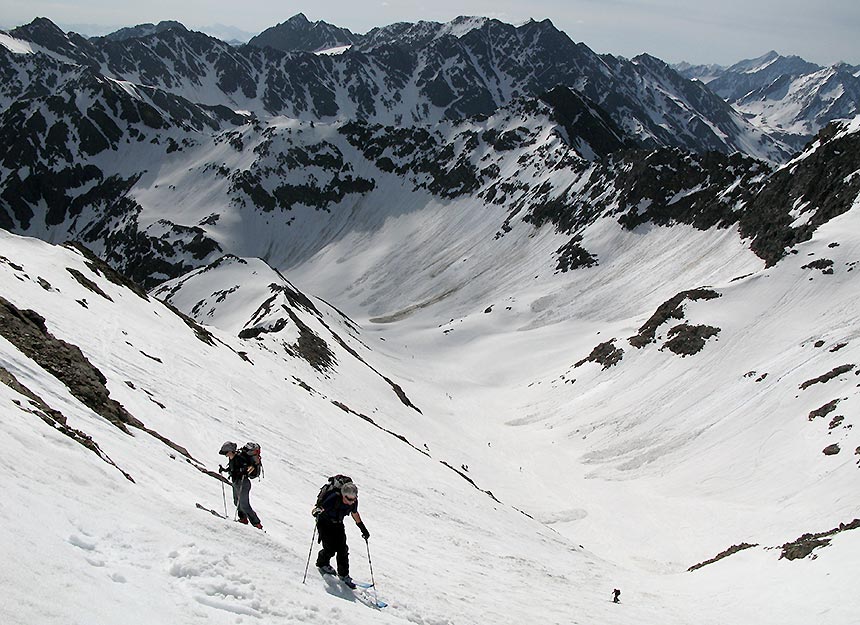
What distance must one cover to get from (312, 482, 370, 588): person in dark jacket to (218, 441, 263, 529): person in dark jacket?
2632mm

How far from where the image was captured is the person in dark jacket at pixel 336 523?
11672 millimetres

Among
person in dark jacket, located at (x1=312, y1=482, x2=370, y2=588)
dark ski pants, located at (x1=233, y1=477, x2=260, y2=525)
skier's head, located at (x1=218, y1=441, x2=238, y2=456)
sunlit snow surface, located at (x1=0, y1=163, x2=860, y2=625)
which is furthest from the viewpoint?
skier's head, located at (x1=218, y1=441, x2=238, y2=456)

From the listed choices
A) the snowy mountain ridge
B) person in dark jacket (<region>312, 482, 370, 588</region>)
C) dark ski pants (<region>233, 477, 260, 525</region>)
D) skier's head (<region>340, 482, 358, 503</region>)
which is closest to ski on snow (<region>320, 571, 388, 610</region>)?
person in dark jacket (<region>312, 482, 370, 588</region>)

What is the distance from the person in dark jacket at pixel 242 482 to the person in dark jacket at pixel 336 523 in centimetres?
263

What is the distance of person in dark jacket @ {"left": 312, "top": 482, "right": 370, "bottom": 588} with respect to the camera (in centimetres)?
1167

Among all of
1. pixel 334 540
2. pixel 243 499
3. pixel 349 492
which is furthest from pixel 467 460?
pixel 349 492

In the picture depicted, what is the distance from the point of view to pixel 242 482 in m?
13.7

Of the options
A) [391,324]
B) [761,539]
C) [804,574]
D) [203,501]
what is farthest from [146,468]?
[391,324]

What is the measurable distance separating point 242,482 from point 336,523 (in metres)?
3.08

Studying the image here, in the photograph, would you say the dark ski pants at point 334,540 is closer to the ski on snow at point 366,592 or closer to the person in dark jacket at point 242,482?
the ski on snow at point 366,592

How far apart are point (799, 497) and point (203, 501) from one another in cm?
3871

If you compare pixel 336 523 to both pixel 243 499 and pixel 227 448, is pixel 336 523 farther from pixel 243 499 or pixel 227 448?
pixel 227 448

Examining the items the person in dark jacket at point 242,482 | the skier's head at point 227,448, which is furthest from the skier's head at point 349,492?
the skier's head at point 227,448

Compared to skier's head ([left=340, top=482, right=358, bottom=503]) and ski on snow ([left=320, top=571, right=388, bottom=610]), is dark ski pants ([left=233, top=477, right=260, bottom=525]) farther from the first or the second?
skier's head ([left=340, top=482, right=358, bottom=503])
